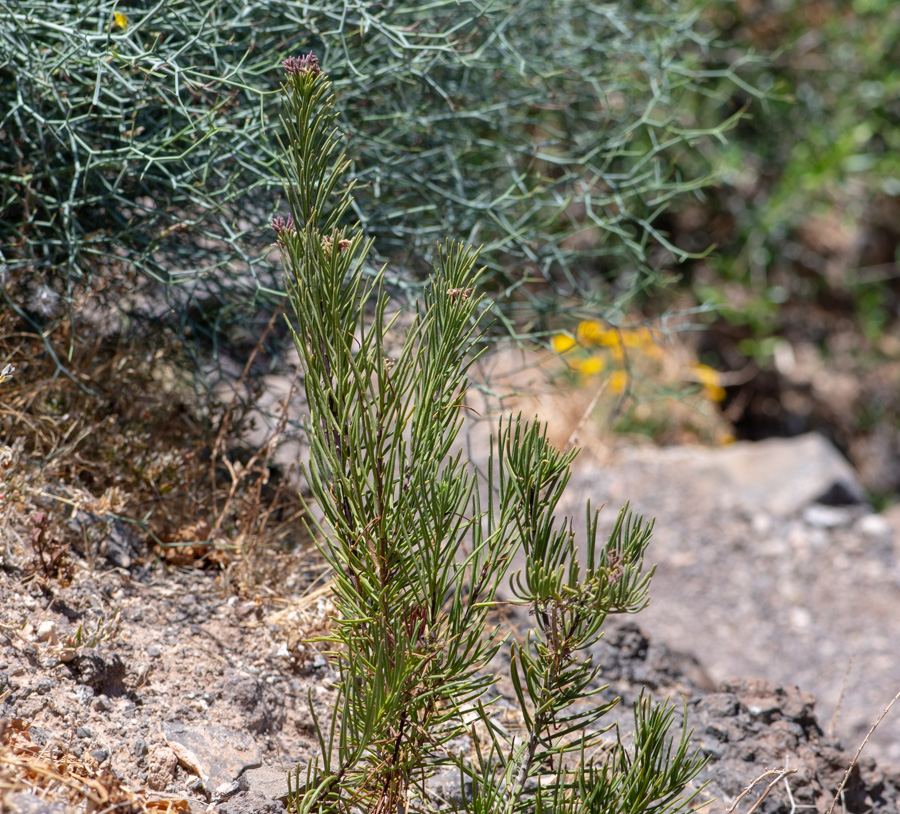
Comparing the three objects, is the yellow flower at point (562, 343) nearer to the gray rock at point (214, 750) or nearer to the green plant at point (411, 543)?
the green plant at point (411, 543)

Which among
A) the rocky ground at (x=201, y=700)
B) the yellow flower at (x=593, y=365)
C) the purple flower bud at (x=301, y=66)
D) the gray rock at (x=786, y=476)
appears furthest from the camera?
the yellow flower at (x=593, y=365)

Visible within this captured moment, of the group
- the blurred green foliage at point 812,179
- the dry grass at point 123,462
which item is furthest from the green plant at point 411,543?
the blurred green foliage at point 812,179

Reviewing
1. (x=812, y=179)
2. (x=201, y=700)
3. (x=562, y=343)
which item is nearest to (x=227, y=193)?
(x=201, y=700)

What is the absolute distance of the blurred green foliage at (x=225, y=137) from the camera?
208cm

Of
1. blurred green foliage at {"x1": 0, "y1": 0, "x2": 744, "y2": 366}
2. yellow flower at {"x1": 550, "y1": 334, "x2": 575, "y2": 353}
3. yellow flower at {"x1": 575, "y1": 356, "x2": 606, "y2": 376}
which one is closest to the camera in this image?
blurred green foliage at {"x1": 0, "y1": 0, "x2": 744, "y2": 366}

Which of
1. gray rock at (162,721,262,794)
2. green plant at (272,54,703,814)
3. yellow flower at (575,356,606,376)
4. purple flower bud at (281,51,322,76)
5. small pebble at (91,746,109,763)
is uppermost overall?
yellow flower at (575,356,606,376)

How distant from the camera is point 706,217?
5871 millimetres

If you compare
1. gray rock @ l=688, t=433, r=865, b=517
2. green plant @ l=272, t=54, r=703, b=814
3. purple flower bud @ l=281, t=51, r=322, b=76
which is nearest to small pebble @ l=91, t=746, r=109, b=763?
green plant @ l=272, t=54, r=703, b=814

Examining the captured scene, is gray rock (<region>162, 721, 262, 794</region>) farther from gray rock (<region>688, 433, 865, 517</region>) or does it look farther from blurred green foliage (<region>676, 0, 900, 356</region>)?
blurred green foliage (<region>676, 0, 900, 356</region>)

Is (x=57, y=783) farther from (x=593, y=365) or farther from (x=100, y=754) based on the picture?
(x=593, y=365)

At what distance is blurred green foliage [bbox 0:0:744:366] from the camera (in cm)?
208

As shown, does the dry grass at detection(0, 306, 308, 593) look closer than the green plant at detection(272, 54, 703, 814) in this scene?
No

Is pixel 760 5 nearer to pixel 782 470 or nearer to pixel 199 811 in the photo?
pixel 782 470

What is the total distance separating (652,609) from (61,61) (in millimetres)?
3070
